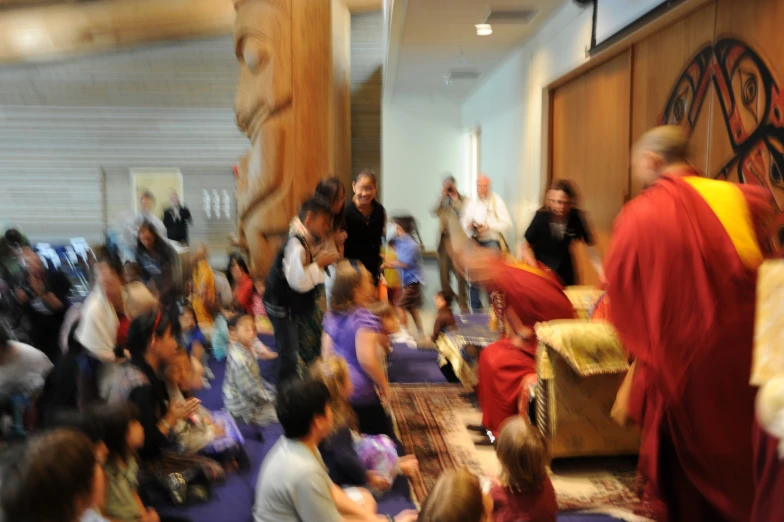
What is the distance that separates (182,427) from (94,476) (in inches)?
52.9

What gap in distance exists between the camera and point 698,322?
198 centimetres

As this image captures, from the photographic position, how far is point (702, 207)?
2018mm

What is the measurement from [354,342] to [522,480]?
1.16 meters

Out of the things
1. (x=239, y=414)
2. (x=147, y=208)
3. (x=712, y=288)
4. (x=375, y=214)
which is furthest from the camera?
(x=147, y=208)

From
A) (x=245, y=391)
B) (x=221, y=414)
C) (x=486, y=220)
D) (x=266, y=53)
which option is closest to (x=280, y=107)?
(x=266, y=53)

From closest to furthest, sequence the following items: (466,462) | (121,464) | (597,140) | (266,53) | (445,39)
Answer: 1. (121,464)
2. (466,462)
3. (597,140)
4. (266,53)
5. (445,39)

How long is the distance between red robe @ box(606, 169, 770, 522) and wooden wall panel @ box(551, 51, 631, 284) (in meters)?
2.18

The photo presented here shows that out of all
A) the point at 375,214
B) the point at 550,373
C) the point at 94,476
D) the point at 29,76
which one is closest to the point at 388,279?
the point at 375,214

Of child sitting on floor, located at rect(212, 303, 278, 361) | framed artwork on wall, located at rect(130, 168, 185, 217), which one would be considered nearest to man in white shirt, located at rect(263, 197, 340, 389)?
child sitting on floor, located at rect(212, 303, 278, 361)

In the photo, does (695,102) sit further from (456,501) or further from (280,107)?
(280,107)

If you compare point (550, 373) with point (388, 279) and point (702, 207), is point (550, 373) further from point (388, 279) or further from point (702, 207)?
point (388, 279)

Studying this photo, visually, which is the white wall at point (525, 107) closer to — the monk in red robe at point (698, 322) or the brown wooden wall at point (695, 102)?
the brown wooden wall at point (695, 102)

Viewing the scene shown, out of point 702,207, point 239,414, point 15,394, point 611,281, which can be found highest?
point 702,207

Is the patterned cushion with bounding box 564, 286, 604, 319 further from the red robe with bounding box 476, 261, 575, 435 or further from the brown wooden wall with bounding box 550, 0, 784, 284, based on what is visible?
the brown wooden wall with bounding box 550, 0, 784, 284
